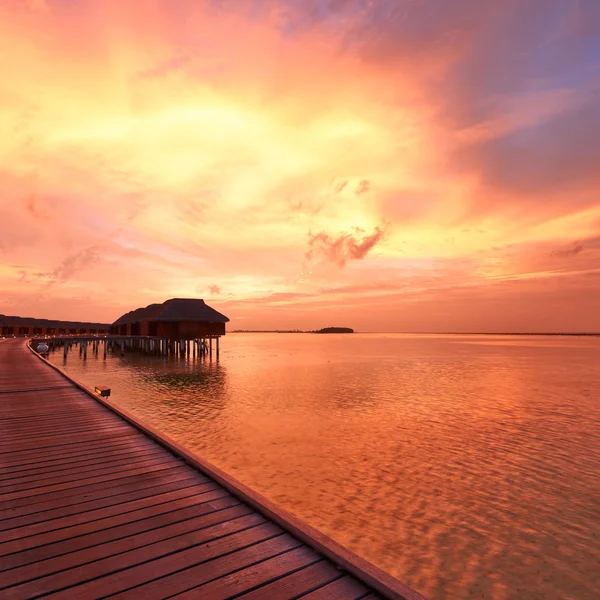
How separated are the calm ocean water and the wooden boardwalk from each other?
3.49 meters

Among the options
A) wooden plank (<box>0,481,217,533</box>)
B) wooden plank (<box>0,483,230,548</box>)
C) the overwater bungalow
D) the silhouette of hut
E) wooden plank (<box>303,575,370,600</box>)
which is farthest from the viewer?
the overwater bungalow

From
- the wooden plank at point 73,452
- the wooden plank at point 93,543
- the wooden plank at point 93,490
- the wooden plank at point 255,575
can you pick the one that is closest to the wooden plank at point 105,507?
the wooden plank at point 93,490

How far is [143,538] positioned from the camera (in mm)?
3332

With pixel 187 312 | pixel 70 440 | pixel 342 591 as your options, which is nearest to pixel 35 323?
pixel 187 312

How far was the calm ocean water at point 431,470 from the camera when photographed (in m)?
5.98

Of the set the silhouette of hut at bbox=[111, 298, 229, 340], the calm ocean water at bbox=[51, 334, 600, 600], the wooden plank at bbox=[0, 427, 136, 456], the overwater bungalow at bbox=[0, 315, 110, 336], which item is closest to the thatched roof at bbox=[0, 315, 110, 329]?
the overwater bungalow at bbox=[0, 315, 110, 336]

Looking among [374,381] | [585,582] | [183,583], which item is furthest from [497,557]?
[374,381]

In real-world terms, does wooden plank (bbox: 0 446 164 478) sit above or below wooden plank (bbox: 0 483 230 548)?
above

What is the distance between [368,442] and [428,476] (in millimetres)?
3111

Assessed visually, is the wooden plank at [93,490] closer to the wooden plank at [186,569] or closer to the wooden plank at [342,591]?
the wooden plank at [186,569]

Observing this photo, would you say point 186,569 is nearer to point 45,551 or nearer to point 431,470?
point 45,551

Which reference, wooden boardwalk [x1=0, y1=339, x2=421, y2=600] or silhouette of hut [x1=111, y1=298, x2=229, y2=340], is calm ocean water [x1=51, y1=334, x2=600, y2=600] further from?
silhouette of hut [x1=111, y1=298, x2=229, y2=340]

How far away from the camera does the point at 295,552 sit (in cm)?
314

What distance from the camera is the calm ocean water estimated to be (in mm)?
5980
